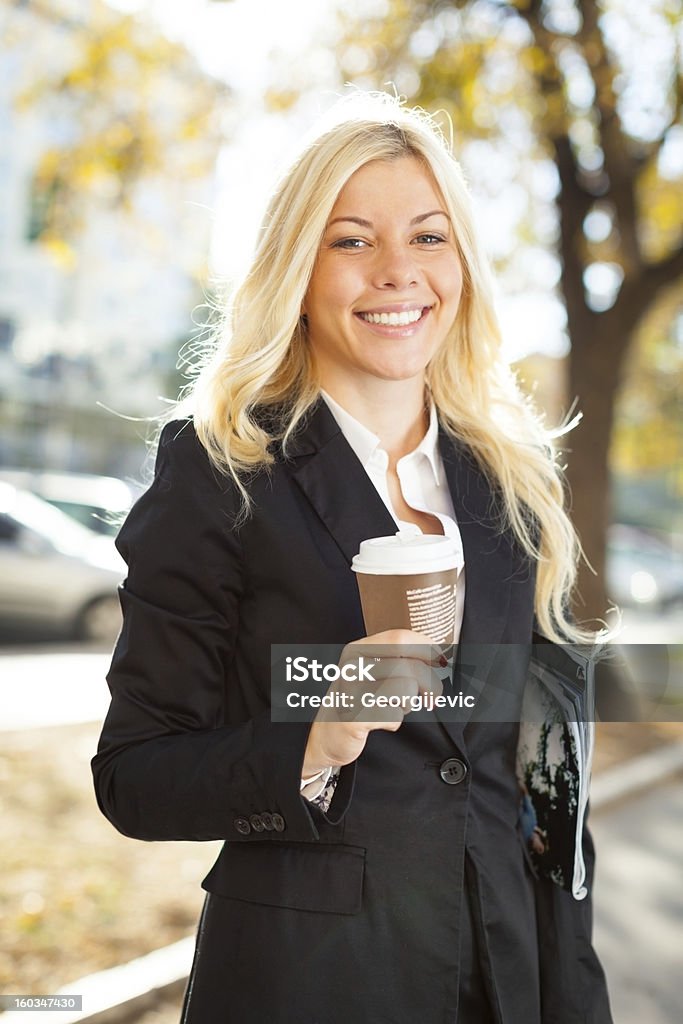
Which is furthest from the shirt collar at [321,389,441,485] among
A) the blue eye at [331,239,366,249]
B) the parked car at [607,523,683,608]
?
the parked car at [607,523,683,608]

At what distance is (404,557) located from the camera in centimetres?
146

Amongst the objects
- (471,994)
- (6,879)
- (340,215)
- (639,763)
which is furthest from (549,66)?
(471,994)

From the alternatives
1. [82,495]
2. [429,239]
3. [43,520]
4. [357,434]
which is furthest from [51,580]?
[429,239]

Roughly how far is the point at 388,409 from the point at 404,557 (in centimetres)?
72

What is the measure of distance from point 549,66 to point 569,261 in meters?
1.85

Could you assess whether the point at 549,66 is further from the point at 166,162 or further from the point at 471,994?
the point at 471,994

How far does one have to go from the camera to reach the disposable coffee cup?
1.45 metres

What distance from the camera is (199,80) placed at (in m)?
8.02

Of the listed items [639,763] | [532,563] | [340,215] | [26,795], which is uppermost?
[340,215]

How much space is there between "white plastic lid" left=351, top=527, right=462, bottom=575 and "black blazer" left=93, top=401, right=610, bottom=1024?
0.33m

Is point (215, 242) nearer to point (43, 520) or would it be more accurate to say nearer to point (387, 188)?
point (387, 188)

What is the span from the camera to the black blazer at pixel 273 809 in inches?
66.8

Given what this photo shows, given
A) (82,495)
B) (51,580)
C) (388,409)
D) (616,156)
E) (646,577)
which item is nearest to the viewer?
(388,409)

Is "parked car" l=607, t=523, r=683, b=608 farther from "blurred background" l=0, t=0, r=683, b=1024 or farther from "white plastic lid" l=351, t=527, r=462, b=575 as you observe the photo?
"white plastic lid" l=351, t=527, r=462, b=575
